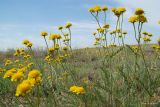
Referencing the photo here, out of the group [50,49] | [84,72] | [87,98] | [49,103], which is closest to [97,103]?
[87,98]

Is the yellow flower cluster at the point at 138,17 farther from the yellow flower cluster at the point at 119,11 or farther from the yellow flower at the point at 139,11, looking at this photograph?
the yellow flower cluster at the point at 119,11

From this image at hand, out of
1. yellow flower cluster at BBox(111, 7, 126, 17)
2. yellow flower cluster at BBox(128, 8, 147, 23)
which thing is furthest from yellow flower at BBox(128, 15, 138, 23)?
yellow flower cluster at BBox(111, 7, 126, 17)

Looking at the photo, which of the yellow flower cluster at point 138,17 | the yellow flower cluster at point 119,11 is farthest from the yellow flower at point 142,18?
the yellow flower cluster at point 119,11

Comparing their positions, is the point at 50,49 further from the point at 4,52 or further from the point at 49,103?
the point at 4,52

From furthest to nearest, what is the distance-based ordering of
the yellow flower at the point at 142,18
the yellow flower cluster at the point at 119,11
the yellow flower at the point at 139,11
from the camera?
the yellow flower cluster at the point at 119,11, the yellow flower at the point at 139,11, the yellow flower at the point at 142,18

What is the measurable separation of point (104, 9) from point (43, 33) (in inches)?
34.1

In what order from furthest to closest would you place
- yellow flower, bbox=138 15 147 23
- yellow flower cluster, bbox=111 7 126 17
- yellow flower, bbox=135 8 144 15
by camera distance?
yellow flower cluster, bbox=111 7 126 17 → yellow flower, bbox=135 8 144 15 → yellow flower, bbox=138 15 147 23

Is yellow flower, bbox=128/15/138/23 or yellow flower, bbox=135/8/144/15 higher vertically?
yellow flower, bbox=135/8/144/15

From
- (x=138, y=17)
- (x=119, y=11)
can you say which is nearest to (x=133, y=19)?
(x=138, y=17)

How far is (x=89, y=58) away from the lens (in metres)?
12.2

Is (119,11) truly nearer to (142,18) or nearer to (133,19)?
(133,19)

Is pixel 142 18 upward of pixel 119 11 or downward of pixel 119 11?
downward

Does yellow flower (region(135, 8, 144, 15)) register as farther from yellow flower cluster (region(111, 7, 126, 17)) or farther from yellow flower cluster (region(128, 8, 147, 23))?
yellow flower cluster (region(111, 7, 126, 17))

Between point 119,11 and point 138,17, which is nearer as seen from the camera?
point 138,17
